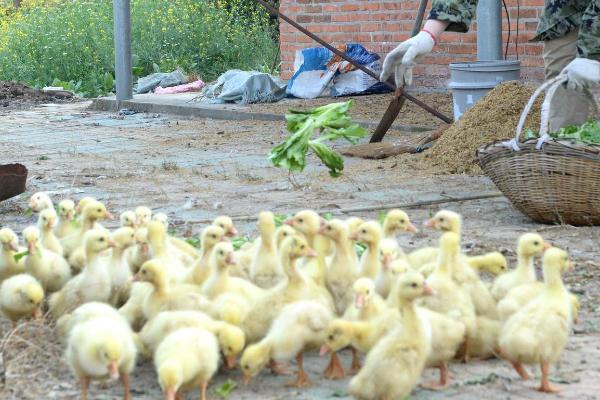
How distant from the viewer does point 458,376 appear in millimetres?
4012

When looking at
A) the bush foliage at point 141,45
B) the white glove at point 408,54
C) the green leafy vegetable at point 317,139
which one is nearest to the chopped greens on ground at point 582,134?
the white glove at point 408,54

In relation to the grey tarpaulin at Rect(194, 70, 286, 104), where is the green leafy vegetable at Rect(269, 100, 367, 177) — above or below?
above

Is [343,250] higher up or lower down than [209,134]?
higher up

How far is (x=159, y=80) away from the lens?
16875 millimetres

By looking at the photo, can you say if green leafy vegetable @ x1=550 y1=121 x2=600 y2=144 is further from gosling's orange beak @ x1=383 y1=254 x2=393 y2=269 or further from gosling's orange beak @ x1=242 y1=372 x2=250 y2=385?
gosling's orange beak @ x1=242 y1=372 x2=250 y2=385

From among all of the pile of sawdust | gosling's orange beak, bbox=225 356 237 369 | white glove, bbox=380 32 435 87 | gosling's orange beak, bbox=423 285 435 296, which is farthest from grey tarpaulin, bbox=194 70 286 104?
gosling's orange beak, bbox=423 285 435 296

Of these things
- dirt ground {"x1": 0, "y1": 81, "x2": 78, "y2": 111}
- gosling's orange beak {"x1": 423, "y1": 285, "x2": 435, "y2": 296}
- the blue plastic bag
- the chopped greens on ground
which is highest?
the chopped greens on ground

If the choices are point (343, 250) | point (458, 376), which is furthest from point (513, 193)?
point (458, 376)

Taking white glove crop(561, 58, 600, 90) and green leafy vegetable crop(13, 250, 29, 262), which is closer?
green leafy vegetable crop(13, 250, 29, 262)

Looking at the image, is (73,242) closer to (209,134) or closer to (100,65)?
(209,134)

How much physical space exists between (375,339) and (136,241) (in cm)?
138

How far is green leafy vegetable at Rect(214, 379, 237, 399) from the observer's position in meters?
3.86

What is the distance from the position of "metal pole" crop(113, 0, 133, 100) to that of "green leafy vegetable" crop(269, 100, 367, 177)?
6.56 m

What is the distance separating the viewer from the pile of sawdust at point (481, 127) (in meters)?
8.61
